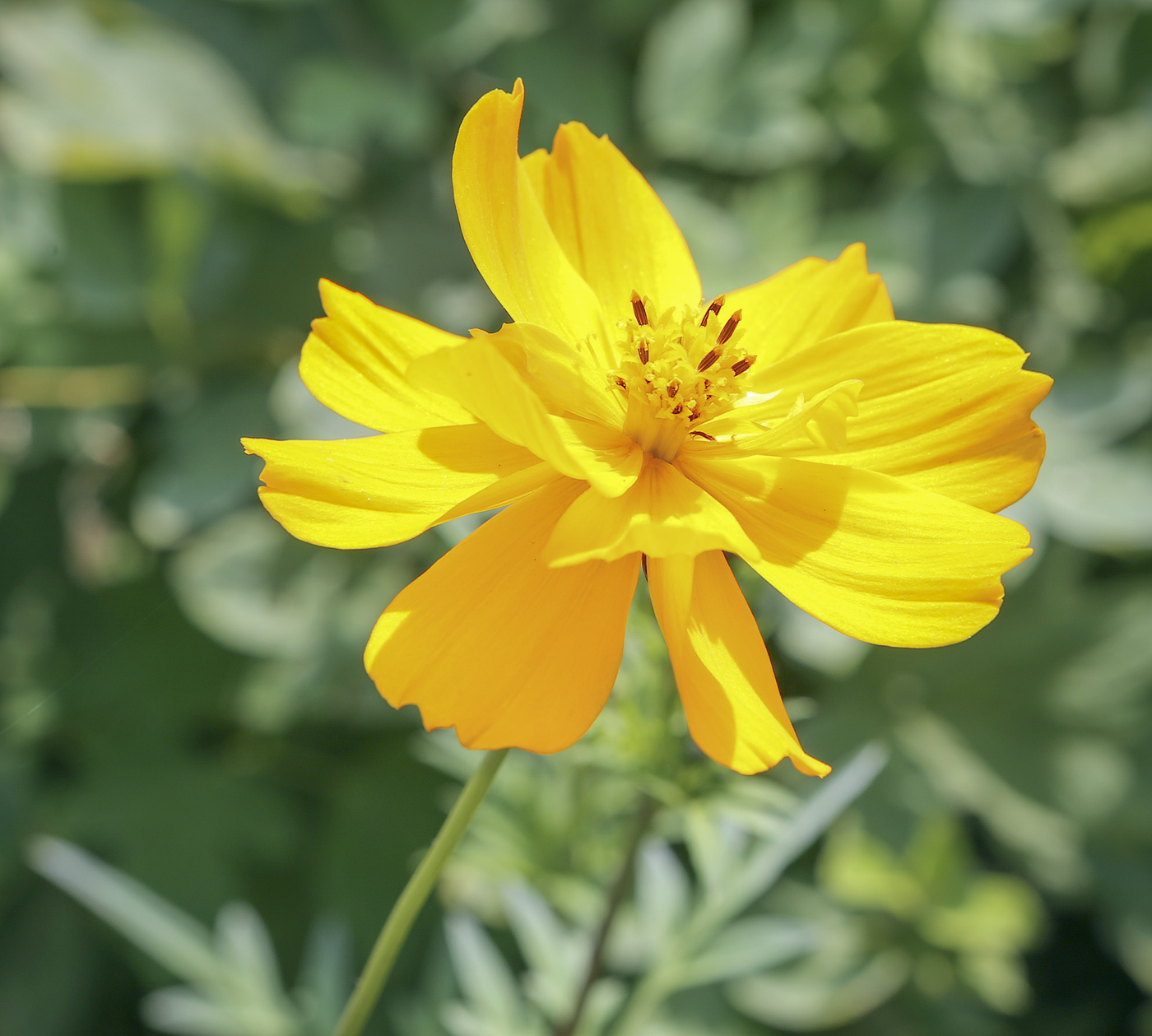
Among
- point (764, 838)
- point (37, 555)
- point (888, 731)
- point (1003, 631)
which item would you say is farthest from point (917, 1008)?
point (37, 555)

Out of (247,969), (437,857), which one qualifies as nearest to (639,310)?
(437,857)

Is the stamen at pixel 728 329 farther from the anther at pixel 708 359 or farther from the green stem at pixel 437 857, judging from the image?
the green stem at pixel 437 857

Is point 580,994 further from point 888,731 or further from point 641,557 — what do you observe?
point 888,731

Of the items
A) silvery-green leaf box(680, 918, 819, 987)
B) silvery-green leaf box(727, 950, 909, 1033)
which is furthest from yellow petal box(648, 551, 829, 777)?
silvery-green leaf box(727, 950, 909, 1033)

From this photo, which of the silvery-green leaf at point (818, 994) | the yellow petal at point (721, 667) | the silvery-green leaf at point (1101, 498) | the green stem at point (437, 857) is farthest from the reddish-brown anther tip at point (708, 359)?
the silvery-green leaf at point (818, 994)

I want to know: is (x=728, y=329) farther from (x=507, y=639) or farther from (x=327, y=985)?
(x=327, y=985)
